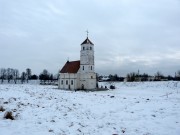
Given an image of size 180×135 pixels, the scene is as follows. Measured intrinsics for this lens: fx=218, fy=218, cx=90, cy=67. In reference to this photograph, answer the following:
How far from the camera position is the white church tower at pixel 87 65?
206ft

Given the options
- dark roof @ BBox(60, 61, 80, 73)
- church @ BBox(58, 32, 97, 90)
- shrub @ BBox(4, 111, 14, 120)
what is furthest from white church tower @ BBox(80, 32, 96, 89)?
shrub @ BBox(4, 111, 14, 120)

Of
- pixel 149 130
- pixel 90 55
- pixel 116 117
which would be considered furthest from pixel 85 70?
pixel 149 130

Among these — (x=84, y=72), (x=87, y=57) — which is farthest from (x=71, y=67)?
(x=87, y=57)

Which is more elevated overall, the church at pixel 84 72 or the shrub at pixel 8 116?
the church at pixel 84 72

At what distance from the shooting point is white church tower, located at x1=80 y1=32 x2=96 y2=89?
6278 centimetres

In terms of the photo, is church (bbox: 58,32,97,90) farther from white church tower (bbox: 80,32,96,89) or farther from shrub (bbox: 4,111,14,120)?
shrub (bbox: 4,111,14,120)

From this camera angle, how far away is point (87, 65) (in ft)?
206

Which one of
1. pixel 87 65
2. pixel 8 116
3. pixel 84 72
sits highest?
pixel 87 65

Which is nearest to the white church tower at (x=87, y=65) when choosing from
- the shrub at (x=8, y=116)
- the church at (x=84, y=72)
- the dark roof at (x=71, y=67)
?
the church at (x=84, y=72)

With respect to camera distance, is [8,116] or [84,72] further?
[84,72]

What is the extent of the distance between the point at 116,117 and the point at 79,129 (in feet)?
17.0

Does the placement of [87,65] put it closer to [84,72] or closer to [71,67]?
[84,72]

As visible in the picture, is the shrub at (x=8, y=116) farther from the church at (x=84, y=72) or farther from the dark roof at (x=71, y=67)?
the dark roof at (x=71, y=67)

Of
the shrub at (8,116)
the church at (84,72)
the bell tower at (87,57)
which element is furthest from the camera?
the church at (84,72)
